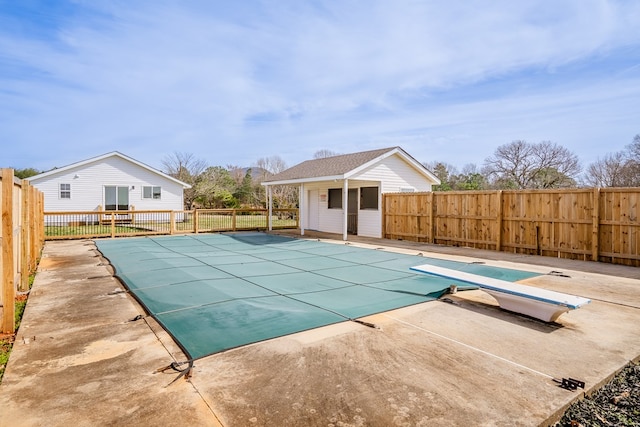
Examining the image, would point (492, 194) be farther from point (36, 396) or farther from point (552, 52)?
point (36, 396)

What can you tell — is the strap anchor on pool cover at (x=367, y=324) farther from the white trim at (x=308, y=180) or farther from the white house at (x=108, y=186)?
the white house at (x=108, y=186)

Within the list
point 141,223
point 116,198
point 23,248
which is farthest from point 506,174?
point 23,248

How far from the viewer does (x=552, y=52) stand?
45.1 ft

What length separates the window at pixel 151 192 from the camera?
2114cm

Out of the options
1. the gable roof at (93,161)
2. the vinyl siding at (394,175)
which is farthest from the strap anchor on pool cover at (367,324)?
the gable roof at (93,161)

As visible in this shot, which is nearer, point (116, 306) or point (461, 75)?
point (116, 306)

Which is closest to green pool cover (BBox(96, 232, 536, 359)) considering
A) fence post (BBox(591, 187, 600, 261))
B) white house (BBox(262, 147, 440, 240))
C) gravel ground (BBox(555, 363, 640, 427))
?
gravel ground (BBox(555, 363, 640, 427))

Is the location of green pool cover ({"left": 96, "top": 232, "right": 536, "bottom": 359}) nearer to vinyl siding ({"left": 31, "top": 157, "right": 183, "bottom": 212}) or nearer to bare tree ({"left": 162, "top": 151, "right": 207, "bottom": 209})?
vinyl siding ({"left": 31, "top": 157, "right": 183, "bottom": 212})

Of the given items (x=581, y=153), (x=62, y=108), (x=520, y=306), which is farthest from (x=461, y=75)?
(x=581, y=153)

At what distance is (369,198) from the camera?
14.5 meters

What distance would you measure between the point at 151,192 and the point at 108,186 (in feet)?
7.55

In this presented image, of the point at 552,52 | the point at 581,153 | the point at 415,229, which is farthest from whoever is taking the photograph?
the point at 581,153

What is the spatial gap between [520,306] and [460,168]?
1563 inches

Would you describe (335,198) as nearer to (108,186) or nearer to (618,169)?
(108,186)
